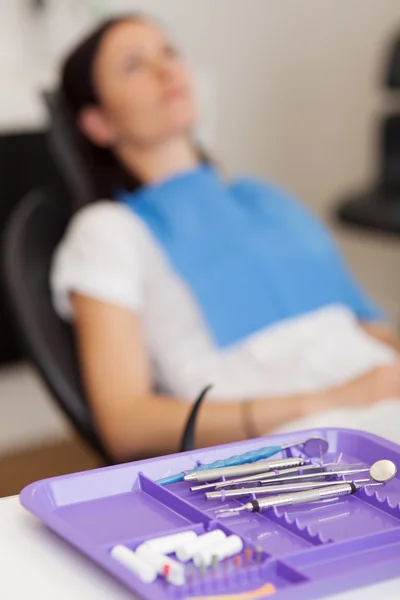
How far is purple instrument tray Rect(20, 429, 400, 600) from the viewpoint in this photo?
704 mm

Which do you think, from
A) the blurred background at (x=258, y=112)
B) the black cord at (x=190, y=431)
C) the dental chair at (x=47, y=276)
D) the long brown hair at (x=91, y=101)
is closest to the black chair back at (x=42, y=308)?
the dental chair at (x=47, y=276)

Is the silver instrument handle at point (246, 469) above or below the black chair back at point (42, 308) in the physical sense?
above

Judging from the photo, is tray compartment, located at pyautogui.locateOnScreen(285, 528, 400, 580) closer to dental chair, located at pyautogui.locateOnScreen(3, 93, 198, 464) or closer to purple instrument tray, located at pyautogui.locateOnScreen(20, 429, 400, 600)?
purple instrument tray, located at pyautogui.locateOnScreen(20, 429, 400, 600)

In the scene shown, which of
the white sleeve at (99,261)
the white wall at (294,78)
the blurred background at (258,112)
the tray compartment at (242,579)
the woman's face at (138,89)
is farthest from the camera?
the white wall at (294,78)

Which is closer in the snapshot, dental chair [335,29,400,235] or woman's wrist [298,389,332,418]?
woman's wrist [298,389,332,418]

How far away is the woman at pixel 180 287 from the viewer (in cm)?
153

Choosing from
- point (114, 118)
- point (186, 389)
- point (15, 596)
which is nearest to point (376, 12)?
point (114, 118)

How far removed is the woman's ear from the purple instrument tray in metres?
1.03

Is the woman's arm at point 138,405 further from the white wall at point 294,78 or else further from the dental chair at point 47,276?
the white wall at point 294,78

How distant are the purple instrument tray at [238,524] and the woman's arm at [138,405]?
21.9 inches

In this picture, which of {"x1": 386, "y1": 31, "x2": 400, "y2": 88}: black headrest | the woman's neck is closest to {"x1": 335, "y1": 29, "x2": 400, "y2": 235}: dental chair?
{"x1": 386, "y1": 31, "x2": 400, "y2": 88}: black headrest

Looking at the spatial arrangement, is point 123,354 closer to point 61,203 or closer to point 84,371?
point 84,371

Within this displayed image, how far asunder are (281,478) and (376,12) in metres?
2.81

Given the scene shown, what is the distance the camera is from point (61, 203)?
1.85 meters
